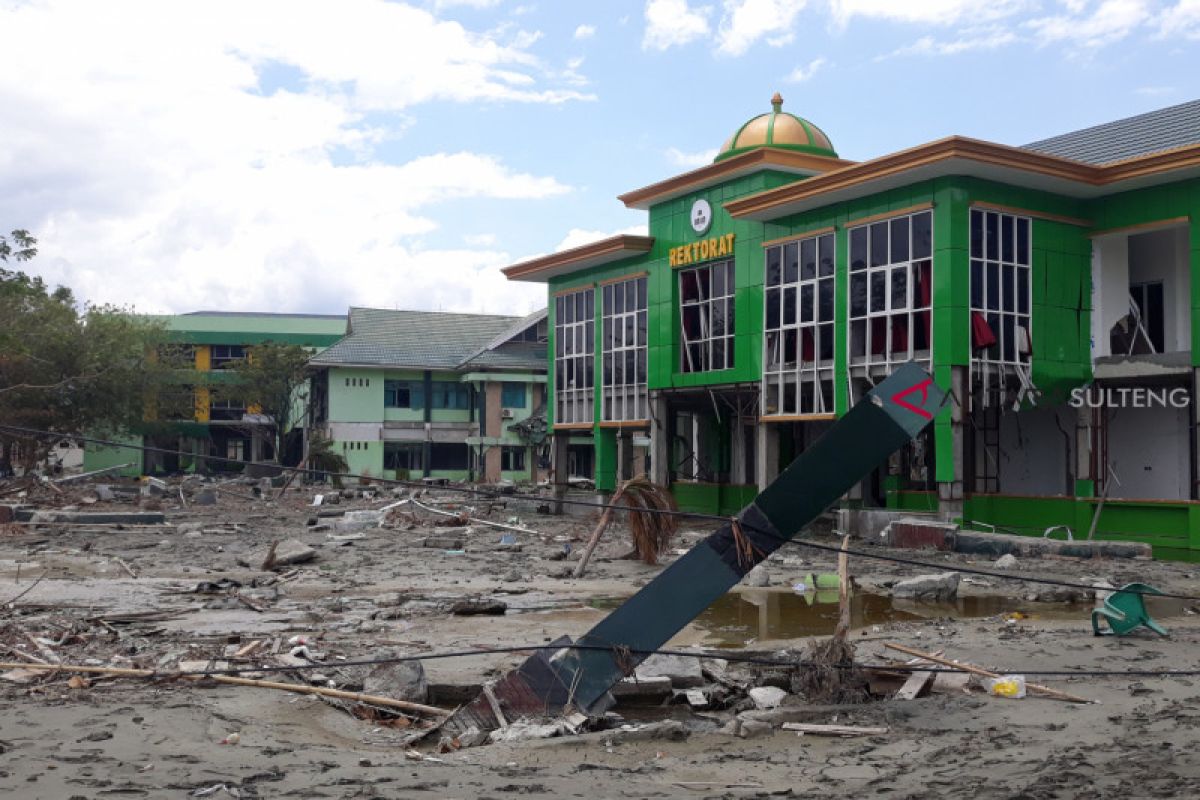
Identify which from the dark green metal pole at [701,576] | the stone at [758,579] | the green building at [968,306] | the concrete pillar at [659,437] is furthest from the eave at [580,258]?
the dark green metal pole at [701,576]

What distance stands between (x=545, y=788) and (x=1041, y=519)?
84.0ft

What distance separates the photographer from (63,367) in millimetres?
53875

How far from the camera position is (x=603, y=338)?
137 ft

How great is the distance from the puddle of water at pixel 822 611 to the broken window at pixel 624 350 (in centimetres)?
2037

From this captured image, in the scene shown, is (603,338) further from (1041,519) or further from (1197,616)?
(1197,616)

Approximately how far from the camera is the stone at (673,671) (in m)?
10.7

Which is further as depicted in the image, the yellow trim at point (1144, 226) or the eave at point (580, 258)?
the eave at point (580, 258)

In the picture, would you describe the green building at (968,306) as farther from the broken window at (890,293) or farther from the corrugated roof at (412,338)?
the corrugated roof at (412,338)

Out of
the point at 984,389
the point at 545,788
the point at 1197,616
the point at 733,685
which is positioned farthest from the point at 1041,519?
the point at 545,788

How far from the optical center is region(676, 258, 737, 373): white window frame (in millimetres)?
35812

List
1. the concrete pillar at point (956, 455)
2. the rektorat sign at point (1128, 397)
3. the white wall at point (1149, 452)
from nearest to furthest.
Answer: the concrete pillar at point (956, 455), the rektorat sign at point (1128, 397), the white wall at point (1149, 452)

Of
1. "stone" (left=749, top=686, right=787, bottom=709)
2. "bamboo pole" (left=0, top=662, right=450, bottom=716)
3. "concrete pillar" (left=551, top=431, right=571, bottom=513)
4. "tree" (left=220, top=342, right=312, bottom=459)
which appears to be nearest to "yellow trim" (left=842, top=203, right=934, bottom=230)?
"concrete pillar" (left=551, top=431, right=571, bottom=513)

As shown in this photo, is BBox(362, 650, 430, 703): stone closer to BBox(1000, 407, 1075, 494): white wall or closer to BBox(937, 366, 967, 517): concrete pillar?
BBox(937, 366, 967, 517): concrete pillar

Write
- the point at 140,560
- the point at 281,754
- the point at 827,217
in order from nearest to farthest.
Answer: the point at 281,754 → the point at 140,560 → the point at 827,217
